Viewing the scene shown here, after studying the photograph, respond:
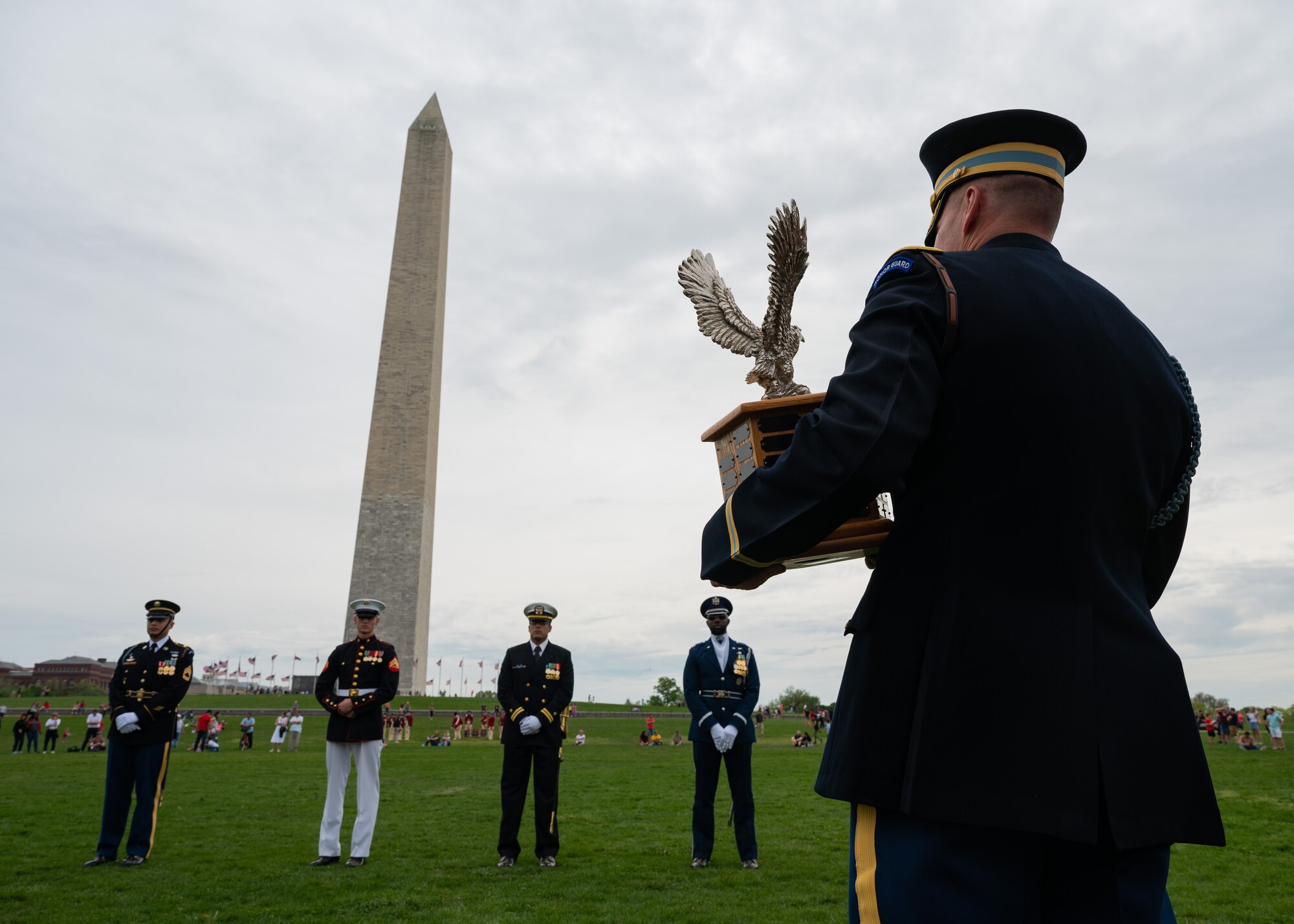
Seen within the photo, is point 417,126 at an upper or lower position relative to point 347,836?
upper

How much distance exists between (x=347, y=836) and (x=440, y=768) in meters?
10.2

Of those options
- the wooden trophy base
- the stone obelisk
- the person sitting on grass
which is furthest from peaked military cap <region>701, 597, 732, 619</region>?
the stone obelisk

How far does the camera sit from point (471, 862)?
7883 mm

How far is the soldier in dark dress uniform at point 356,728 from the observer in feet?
25.2

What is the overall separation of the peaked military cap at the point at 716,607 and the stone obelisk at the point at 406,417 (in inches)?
1491

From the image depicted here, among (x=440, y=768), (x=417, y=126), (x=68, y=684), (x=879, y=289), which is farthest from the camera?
(x=68, y=684)

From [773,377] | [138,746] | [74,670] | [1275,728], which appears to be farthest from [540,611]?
[74,670]

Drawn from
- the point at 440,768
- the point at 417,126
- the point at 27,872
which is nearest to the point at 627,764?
the point at 440,768

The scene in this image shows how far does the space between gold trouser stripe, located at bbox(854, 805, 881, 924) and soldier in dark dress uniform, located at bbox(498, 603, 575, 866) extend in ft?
21.4

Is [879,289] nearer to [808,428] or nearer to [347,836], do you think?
[808,428]

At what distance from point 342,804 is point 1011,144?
7637 mm

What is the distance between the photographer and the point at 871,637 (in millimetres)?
1550

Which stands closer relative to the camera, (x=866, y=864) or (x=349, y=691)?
(x=866, y=864)

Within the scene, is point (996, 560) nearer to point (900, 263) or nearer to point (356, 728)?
point (900, 263)
